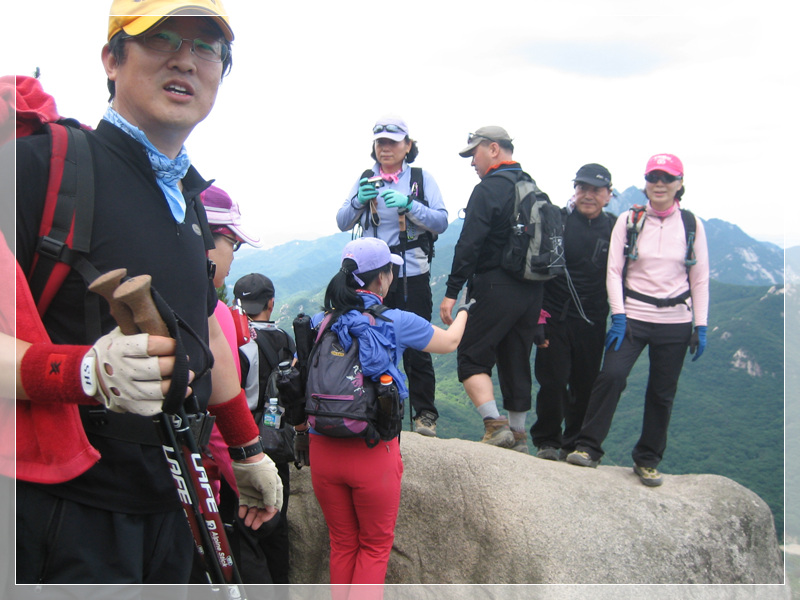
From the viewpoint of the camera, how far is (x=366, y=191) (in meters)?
4.98

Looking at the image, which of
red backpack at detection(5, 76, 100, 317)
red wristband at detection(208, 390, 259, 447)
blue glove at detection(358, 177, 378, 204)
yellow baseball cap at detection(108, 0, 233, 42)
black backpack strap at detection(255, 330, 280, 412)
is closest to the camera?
red backpack at detection(5, 76, 100, 317)

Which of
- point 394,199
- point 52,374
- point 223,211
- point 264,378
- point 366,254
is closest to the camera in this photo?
point 52,374

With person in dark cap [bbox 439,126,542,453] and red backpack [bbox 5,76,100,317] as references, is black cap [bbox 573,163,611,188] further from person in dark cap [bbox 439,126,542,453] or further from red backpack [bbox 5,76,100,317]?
red backpack [bbox 5,76,100,317]

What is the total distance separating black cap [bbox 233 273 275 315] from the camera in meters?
4.17

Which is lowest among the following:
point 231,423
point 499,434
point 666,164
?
point 499,434

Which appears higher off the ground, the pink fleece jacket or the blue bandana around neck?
the blue bandana around neck

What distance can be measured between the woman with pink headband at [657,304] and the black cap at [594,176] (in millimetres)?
655

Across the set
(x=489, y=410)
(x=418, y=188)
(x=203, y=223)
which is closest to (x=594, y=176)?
(x=418, y=188)

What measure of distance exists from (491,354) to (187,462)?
3.56m

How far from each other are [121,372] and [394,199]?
377cm

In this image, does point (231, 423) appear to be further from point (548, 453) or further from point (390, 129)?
point (548, 453)

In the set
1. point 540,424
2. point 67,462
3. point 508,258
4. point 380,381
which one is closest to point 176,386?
point 67,462

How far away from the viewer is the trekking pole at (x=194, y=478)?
1.37m

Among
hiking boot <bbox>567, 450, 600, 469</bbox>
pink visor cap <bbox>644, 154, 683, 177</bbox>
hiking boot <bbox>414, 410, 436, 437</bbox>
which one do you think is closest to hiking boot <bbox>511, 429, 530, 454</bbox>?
hiking boot <bbox>567, 450, 600, 469</bbox>
